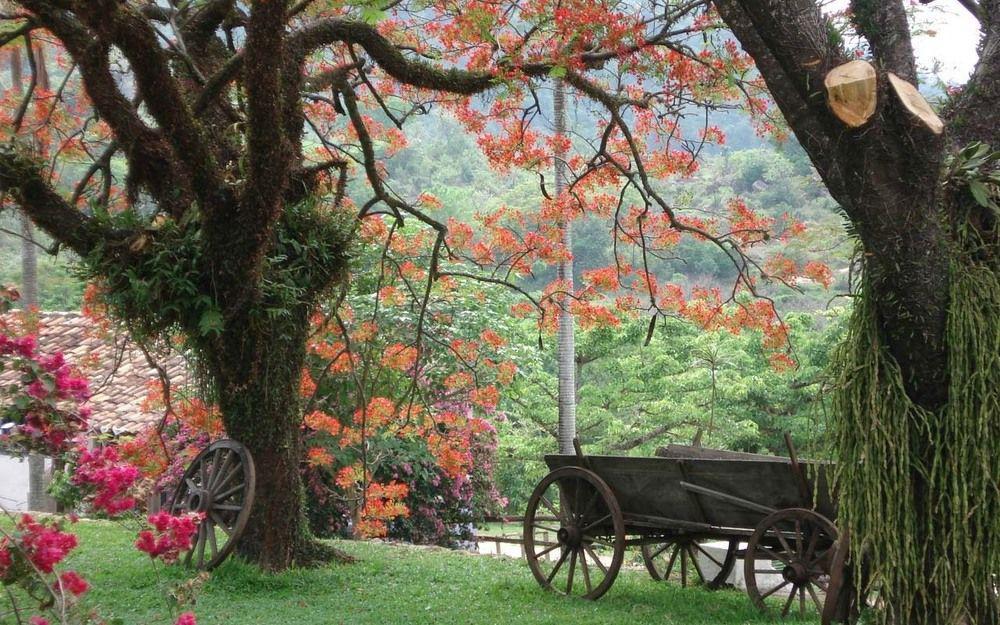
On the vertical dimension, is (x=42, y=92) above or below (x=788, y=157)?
below

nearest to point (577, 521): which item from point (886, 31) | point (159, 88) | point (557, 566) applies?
point (557, 566)

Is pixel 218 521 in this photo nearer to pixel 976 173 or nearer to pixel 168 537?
pixel 168 537

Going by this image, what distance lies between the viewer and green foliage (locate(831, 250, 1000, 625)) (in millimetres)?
3354

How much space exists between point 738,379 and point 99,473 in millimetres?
14295

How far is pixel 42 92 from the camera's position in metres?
10.7

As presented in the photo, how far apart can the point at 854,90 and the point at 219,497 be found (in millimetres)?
5741

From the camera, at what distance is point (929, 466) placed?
11.5 feet

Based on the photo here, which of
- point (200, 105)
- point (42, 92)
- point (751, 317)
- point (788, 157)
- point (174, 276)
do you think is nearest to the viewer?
point (174, 276)

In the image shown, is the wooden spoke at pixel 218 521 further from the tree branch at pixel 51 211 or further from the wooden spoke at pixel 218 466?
the tree branch at pixel 51 211

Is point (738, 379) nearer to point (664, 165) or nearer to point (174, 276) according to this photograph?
point (664, 165)

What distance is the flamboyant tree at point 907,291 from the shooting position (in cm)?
320

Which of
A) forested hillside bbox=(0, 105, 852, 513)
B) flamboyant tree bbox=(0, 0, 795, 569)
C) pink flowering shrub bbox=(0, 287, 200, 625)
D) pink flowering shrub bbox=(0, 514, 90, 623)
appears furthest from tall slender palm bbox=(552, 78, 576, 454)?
pink flowering shrub bbox=(0, 514, 90, 623)

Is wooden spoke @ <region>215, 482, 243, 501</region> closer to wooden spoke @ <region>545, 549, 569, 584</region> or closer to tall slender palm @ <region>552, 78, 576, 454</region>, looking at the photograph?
wooden spoke @ <region>545, 549, 569, 584</region>

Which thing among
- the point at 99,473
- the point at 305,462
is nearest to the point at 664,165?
the point at 305,462
